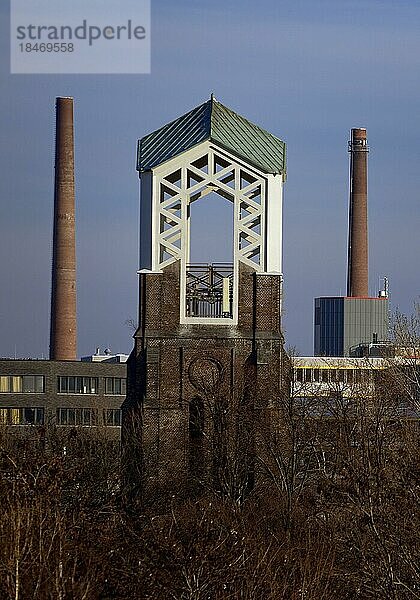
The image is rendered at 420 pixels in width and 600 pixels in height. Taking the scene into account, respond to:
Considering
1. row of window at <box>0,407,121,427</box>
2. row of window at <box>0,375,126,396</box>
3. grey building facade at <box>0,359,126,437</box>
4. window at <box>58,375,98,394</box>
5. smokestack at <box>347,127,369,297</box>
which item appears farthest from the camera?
smokestack at <box>347,127,369,297</box>

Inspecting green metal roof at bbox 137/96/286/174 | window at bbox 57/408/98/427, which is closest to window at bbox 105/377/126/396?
window at bbox 57/408/98/427

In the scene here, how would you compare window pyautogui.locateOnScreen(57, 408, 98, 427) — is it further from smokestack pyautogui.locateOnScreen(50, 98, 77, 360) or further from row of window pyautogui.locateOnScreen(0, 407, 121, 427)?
smokestack pyautogui.locateOnScreen(50, 98, 77, 360)

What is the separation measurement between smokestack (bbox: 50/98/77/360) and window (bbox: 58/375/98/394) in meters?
2.54

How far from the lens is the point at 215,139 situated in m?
42.3

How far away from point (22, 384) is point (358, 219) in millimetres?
23156

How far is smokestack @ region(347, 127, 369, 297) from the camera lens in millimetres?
94625

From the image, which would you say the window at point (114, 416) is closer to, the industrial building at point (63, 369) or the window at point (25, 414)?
the industrial building at point (63, 369)

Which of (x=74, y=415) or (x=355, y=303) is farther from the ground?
(x=355, y=303)

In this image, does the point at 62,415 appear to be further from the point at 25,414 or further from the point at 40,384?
the point at 40,384

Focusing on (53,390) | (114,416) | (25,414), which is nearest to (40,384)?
(53,390)

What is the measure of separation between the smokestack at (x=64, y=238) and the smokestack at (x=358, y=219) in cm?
2045

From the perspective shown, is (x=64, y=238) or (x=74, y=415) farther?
(x=74, y=415)

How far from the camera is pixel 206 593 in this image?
21391 mm

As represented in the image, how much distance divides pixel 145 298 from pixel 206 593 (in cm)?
2115
